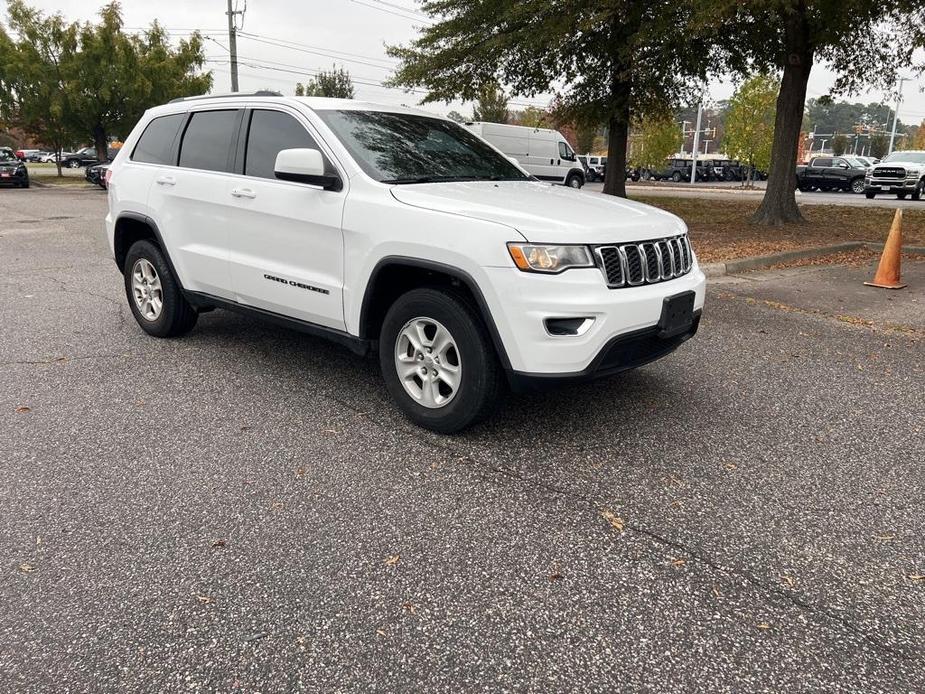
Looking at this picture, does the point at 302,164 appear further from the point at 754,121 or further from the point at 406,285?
the point at 754,121

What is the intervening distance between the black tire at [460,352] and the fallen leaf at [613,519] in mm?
858

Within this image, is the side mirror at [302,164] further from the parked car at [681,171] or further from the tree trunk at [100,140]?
the parked car at [681,171]

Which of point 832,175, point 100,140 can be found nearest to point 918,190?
point 832,175

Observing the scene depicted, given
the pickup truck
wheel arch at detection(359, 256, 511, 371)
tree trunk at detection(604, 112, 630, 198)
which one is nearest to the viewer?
wheel arch at detection(359, 256, 511, 371)

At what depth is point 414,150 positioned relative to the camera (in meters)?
4.66

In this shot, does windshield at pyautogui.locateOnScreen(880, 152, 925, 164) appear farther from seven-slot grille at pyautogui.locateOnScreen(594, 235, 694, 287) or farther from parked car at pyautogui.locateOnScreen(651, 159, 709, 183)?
seven-slot grille at pyautogui.locateOnScreen(594, 235, 694, 287)

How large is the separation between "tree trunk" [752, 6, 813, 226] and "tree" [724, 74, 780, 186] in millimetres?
31334

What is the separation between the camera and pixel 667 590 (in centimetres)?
269

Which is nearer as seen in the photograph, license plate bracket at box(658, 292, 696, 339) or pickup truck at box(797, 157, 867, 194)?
license plate bracket at box(658, 292, 696, 339)

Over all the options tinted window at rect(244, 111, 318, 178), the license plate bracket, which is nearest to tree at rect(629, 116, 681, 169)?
tinted window at rect(244, 111, 318, 178)

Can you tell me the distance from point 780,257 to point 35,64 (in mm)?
32105

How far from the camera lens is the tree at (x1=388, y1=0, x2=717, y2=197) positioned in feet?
47.9

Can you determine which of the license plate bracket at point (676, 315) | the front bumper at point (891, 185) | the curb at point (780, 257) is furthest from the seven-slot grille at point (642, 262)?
the front bumper at point (891, 185)

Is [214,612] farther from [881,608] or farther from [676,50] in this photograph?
[676,50]
